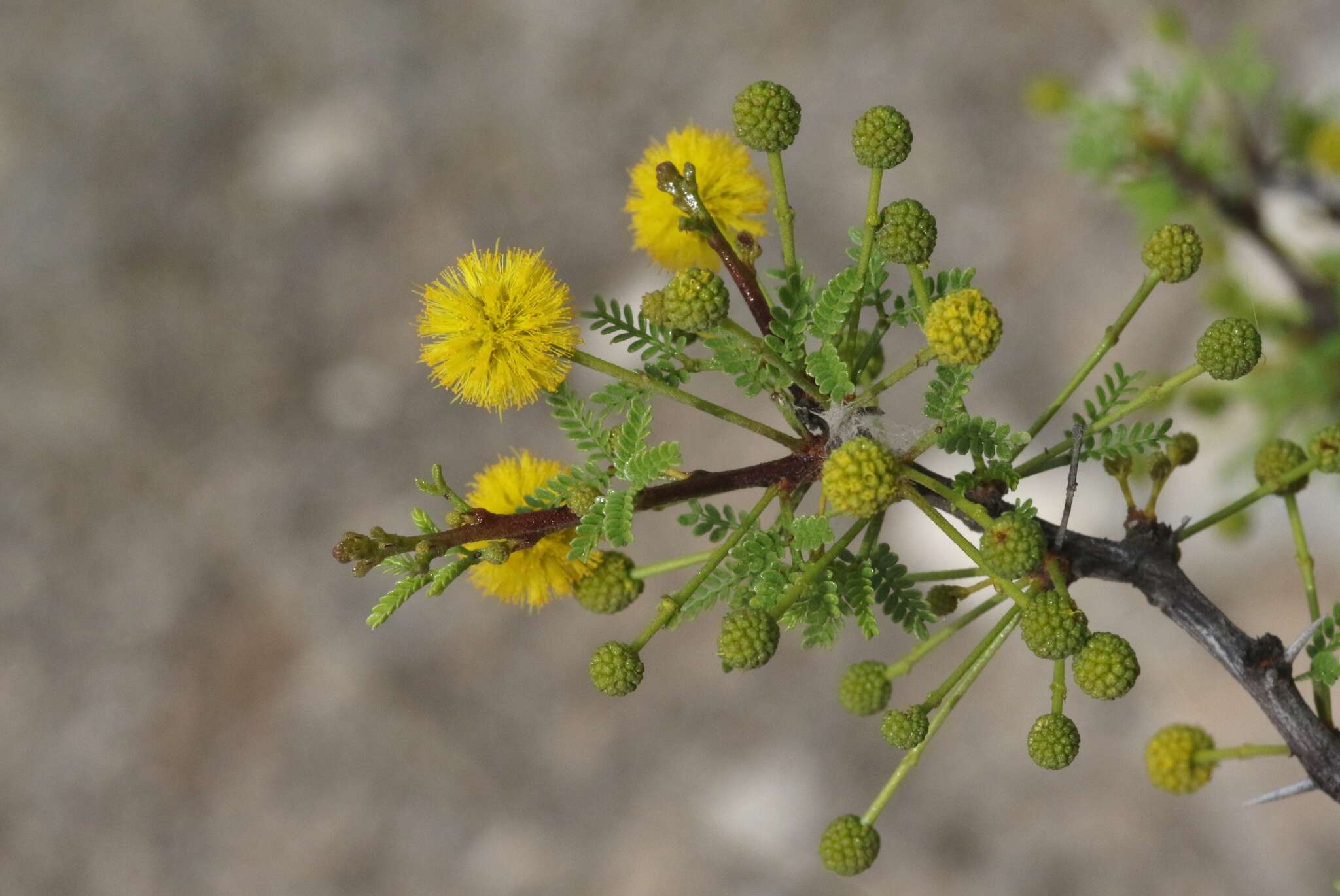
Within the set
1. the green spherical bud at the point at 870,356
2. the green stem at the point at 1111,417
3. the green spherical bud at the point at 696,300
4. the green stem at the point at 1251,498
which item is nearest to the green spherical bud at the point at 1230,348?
the green stem at the point at 1111,417

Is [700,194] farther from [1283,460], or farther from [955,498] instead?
[1283,460]

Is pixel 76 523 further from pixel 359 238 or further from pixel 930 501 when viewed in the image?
pixel 930 501

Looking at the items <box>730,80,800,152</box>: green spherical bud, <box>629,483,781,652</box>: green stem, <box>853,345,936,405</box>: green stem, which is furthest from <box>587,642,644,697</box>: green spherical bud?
<box>730,80,800,152</box>: green spherical bud

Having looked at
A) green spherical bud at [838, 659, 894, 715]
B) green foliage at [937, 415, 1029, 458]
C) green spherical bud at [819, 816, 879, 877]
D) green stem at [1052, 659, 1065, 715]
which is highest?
green foliage at [937, 415, 1029, 458]

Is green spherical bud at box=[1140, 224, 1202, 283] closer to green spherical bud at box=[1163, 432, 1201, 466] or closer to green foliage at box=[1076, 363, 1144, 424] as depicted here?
green foliage at box=[1076, 363, 1144, 424]

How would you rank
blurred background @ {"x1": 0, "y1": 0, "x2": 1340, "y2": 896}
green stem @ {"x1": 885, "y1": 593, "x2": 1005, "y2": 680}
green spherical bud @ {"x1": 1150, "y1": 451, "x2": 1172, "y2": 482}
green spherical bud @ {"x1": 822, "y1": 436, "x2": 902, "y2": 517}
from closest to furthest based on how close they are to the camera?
green spherical bud @ {"x1": 822, "y1": 436, "x2": 902, "y2": 517}, green stem @ {"x1": 885, "y1": 593, "x2": 1005, "y2": 680}, green spherical bud @ {"x1": 1150, "y1": 451, "x2": 1172, "y2": 482}, blurred background @ {"x1": 0, "y1": 0, "x2": 1340, "y2": 896}

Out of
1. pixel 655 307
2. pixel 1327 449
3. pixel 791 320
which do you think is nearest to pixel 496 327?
pixel 655 307
